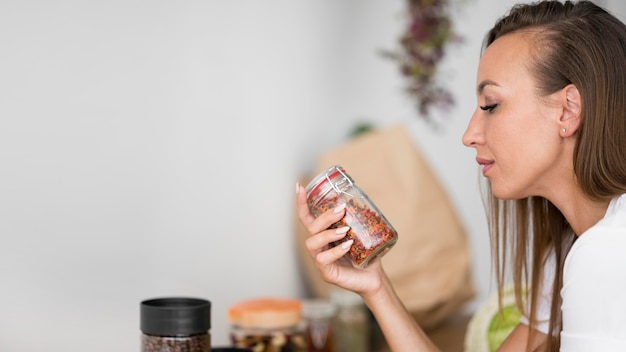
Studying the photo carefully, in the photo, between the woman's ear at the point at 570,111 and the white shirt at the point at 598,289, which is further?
the woman's ear at the point at 570,111

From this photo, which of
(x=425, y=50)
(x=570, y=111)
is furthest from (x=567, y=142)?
(x=425, y=50)

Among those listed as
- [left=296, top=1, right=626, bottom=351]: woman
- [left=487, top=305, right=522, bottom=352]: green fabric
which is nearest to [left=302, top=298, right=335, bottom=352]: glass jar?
[left=487, top=305, right=522, bottom=352]: green fabric

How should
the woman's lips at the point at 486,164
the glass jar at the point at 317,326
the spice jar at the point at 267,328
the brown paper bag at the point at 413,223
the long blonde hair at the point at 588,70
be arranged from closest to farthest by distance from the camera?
the long blonde hair at the point at 588,70 → the woman's lips at the point at 486,164 → the spice jar at the point at 267,328 → the glass jar at the point at 317,326 → the brown paper bag at the point at 413,223

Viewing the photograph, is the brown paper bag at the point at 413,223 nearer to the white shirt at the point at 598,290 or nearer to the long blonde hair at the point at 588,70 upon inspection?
the long blonde hair at the point at 588,70

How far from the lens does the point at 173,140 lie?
1.56m

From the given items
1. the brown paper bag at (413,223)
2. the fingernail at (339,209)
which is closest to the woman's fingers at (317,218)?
the fingernail at (339,209)

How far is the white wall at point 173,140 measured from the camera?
1232mm

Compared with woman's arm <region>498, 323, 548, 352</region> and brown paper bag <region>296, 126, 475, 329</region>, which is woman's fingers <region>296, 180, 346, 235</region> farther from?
brown paper bag <region>296, 126, 475, 329</region>

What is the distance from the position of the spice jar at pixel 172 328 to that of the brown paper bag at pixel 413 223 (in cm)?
82

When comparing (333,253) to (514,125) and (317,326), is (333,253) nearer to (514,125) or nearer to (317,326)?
(514,125)

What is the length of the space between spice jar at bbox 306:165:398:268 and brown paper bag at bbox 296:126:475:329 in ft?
2.45

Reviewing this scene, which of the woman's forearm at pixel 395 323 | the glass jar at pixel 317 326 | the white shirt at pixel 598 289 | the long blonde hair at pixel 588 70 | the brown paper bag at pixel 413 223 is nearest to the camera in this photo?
the white shirt at pixel 598 289

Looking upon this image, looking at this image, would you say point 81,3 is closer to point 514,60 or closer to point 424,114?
point 514,60

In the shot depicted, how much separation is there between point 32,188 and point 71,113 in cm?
15
